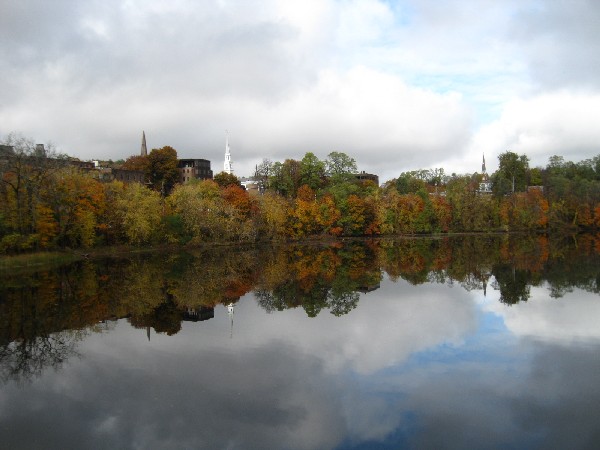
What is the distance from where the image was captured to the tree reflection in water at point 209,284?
20.8 m

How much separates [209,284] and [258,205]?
38659mm

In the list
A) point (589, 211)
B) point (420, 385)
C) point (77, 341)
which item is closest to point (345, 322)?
point (420, 385)

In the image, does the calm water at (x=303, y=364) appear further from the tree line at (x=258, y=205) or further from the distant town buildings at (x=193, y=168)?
the distant town buildings at (x=193, y=168)

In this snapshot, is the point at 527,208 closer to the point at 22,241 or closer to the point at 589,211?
the point at 589,211

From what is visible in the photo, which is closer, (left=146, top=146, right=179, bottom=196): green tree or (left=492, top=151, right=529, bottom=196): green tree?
(left=146, top=146, right=179, bottom=196): green tree

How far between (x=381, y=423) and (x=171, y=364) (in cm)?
748

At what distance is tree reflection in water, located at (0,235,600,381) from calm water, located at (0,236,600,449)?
184 millimetres

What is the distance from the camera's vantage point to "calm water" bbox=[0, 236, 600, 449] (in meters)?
11.0

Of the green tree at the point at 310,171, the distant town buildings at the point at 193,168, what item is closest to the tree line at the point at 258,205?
the green tree at the point at 310,171

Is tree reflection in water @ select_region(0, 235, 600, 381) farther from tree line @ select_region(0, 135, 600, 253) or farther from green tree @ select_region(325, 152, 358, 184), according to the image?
green tree @ select_region(325, 152, 358, 184)

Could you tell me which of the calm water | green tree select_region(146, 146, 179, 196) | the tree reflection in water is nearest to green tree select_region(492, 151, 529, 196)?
the tree reflection in water

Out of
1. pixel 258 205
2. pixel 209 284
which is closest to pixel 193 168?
pixel 258 205

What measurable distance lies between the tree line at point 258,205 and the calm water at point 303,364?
1462 cm

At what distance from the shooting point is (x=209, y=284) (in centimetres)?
3256
